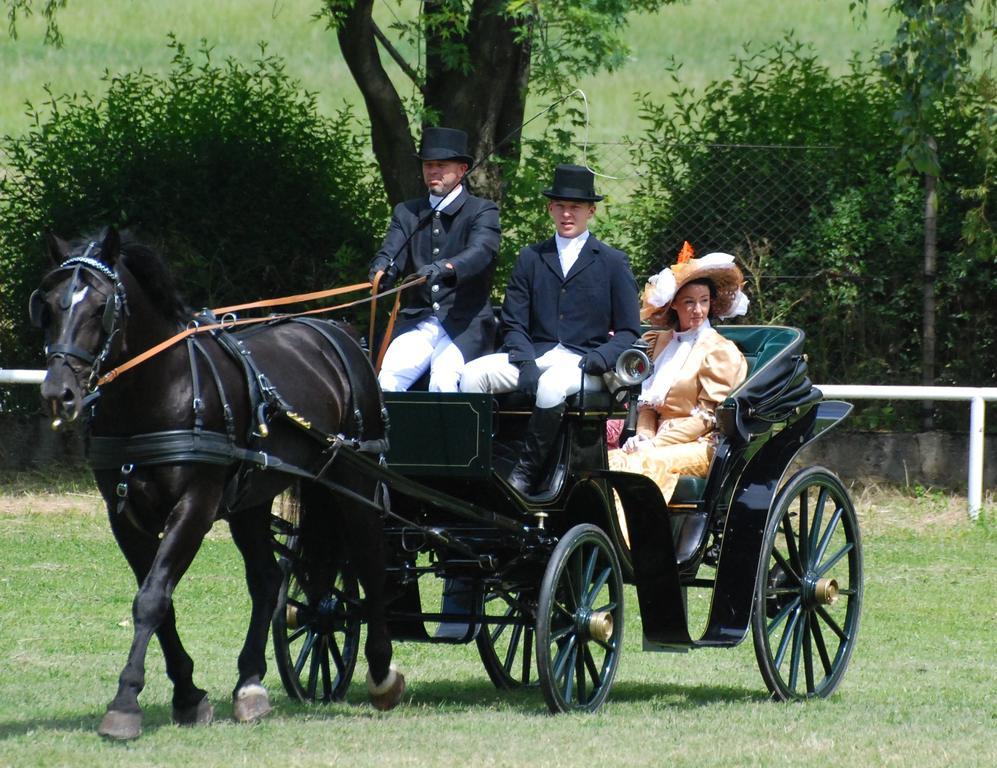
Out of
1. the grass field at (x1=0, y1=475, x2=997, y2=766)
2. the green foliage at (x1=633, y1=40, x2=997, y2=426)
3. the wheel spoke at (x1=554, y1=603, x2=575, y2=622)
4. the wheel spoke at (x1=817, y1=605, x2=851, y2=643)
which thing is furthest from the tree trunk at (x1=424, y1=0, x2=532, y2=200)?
the wheel spoke at (x1=554, y1=603, x2=575, y2=622)

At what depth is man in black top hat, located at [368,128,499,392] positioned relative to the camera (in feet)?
22.7

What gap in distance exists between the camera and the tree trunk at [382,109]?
12336mm

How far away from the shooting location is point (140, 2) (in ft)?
83.6

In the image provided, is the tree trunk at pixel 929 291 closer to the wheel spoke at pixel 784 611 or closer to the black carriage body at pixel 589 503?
the black carriage body at pixel 589 503

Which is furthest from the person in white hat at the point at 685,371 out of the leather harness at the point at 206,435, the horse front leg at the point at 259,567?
the horse front leg at the point at 259,567

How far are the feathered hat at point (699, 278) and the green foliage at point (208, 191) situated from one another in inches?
247

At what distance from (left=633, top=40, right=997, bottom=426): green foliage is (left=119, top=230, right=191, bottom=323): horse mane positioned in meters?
7.49

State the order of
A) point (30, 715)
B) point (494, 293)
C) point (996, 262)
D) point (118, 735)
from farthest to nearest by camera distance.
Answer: point (494, 293), point (996, 262), point (30, 715), point (118, 735)

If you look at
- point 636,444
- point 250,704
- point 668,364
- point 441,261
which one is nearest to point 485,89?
point 668,364

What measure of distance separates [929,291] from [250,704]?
774cm

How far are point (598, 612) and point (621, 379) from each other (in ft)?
2.97

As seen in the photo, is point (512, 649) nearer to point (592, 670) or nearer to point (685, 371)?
point (592, 670)

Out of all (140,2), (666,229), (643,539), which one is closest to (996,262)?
(666,229)

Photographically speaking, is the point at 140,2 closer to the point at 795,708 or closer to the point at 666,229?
the point at 666,229
